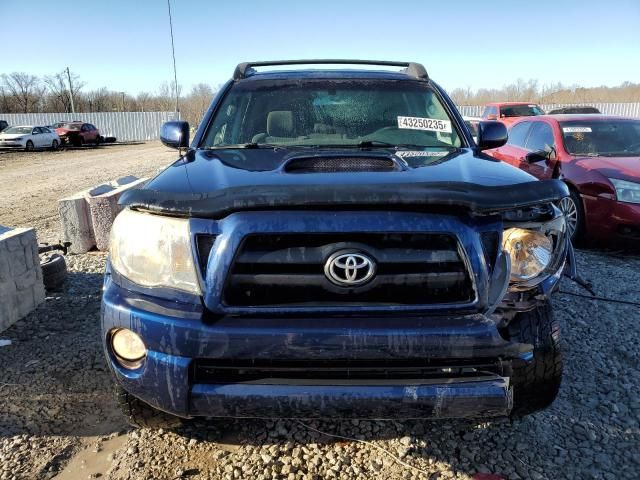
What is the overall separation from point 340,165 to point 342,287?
0.71 metres

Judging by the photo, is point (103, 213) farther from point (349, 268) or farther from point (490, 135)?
point (349, 268)

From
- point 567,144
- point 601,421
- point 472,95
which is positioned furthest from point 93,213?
point 472,95

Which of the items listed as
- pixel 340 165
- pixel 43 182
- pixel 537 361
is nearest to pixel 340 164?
pixel 340 165

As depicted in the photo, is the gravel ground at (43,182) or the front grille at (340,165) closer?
the front grille at (340,165)

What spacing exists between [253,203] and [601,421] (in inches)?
86.5

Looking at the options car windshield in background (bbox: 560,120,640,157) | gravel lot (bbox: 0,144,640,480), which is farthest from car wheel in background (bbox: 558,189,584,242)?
gravel lot (bbox: 0,144,640,480)

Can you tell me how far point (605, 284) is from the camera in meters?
4.71

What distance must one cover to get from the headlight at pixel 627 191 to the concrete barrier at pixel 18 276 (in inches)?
233

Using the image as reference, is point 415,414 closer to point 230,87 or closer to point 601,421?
point 601,421

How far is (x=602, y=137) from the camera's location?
6660 mm

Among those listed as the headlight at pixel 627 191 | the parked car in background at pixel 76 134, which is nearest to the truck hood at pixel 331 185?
the headlight at pixel 627 191

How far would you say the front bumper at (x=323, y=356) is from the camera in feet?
5.60

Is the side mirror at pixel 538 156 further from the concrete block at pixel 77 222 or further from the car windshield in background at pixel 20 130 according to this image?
Result: the car windshield in background at pixel 20 130

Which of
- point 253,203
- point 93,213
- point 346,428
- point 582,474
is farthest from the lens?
point 93,213
